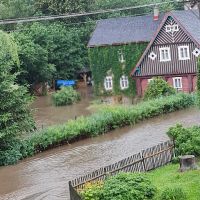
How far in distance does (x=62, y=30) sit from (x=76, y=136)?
2805cm

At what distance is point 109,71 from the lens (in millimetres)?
55000

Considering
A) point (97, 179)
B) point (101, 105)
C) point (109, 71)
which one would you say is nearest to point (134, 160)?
point (97, 179)

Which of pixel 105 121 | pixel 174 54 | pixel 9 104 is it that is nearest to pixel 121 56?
pixel 174 54

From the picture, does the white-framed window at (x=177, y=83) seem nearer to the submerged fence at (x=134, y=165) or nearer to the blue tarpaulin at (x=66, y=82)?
the blue tarpaulin at (x=66, y=82)

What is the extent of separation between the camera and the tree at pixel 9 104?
105 feet

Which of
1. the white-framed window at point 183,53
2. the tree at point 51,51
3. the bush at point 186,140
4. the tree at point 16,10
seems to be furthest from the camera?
the tree at point 16,10

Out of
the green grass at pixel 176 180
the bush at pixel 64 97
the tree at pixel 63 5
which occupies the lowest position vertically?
the green grass at pixel 176 180

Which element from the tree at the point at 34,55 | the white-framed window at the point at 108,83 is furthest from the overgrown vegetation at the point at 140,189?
the tree at the point at 34,55

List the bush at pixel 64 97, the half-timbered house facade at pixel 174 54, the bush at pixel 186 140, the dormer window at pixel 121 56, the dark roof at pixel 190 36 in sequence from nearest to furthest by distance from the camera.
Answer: the bush at pixel 186 140 < the dark roof at pixel 190 36 < the half-timbered house facade at pixel 174 54 < the bush at pixel 64 97 < the dormer window at pixel 121 56

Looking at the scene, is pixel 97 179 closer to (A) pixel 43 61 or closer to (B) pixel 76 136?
(B) pixel 76 136

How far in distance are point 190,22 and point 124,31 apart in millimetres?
7134

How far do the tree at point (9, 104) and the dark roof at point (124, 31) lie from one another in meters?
21.7

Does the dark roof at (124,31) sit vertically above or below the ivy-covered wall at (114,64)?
above

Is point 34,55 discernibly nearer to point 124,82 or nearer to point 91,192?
point 124,82
